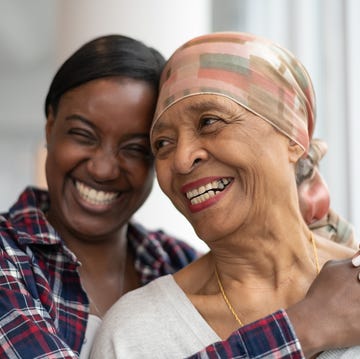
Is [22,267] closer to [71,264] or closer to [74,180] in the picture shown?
[71,264]

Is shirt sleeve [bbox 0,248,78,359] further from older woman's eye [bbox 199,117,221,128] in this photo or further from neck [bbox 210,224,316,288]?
older woman's eye [bbox 199,117,221,128]

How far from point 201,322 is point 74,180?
68 centimetres

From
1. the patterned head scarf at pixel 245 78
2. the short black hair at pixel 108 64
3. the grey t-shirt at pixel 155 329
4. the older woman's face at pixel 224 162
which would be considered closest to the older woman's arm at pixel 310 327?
the grey t-shirt at pixel 155 329

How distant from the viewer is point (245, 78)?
166cm

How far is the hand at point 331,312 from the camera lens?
1.53m

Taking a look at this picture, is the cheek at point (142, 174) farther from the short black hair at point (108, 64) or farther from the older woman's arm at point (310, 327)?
the older woman's arm at point (310, 327)

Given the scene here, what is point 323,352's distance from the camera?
1.62 meters

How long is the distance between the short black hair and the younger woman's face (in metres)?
0.02

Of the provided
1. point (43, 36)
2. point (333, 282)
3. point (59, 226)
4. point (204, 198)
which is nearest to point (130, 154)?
point (59, 226)

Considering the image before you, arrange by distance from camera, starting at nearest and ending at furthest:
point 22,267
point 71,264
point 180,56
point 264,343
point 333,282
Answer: point 264,343 < point 333,282 < point 180,56 < point 22,267 < point 71,264

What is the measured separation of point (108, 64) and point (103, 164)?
281 mm

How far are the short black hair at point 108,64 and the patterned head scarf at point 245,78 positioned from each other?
36 centimetres

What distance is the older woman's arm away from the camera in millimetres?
→ 1493

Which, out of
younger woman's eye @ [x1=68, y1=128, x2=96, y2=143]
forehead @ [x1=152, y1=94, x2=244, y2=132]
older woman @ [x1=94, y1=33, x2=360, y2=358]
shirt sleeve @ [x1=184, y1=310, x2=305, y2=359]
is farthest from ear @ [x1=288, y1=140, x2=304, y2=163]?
younger woman's eye @ [x1=68, y1=128, x2=96, y2=143]
